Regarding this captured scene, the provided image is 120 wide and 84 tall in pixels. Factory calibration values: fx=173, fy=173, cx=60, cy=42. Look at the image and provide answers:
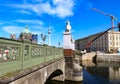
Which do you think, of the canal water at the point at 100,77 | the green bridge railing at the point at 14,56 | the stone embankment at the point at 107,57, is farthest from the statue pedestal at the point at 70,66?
the stone embankment at the point at 107,57

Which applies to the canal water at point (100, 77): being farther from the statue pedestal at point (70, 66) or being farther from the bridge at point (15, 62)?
the bridge at point (15, 62)

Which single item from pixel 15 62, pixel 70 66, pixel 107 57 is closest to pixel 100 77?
pixel 70 66

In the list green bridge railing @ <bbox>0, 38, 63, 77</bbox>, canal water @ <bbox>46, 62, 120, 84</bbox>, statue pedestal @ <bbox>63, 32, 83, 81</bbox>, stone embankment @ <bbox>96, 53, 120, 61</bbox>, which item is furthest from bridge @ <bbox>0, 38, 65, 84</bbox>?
stone embankment @ <bbox>96, 53, 120, 61</bbox>

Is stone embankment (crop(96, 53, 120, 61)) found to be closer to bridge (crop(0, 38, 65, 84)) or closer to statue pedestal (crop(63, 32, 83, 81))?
statue pedestal (crop(63, 32, 83, 81))

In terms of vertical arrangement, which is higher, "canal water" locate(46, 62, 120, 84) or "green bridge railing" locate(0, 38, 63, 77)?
"green bridge railing" locate(0, 38, 63, 77)

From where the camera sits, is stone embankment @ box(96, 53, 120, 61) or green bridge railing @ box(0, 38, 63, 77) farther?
stone embankment @ box(96, 53, 120, 61)

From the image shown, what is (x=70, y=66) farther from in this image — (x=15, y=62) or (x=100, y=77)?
(x=15, y=62)

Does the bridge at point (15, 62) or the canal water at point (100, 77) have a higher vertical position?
the bridge at point (15, 62)

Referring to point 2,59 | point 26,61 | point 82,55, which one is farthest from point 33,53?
point 82,55

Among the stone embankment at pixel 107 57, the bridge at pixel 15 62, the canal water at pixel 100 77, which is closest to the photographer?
the bridge at pixel 15 62

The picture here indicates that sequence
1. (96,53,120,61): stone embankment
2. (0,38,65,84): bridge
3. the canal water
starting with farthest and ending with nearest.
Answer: (96,53,120,61): stone embankment
the canal water
(0,38,65,84): bridge

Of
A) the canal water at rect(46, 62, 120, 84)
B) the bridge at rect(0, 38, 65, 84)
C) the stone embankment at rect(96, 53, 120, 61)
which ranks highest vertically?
the bridge at rect(0, 38, 65, 84)

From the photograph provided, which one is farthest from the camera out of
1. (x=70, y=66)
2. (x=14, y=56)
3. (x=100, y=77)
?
(x=100, y=77)

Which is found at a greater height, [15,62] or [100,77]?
[15,62]
